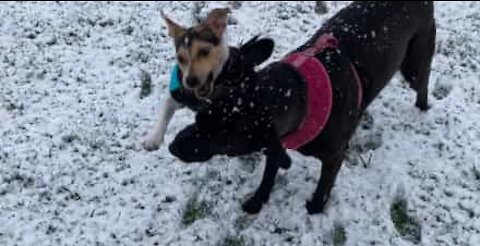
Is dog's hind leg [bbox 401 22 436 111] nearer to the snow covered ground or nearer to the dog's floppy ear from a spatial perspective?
the snow covered ground

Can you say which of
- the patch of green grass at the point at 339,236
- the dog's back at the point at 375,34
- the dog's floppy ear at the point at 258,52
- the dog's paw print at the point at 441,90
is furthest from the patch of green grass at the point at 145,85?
the dog's paw print at the point at 441,90

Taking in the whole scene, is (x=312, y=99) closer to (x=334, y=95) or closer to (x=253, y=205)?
(x=334, y=95)

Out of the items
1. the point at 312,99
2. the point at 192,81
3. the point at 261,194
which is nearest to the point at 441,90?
the point at 261,194

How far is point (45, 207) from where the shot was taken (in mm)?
4781

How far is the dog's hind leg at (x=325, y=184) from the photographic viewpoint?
448 centimetres

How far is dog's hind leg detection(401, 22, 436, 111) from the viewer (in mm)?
5160

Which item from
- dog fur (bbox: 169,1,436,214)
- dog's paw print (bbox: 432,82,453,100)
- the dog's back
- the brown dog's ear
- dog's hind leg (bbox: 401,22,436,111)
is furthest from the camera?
dog's paw print (bbox: 432,82,453,100)

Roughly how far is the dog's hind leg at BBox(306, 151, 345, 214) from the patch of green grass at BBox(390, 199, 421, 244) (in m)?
0.56

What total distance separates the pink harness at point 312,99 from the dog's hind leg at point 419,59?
1.44 metres

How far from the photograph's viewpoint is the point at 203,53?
3639 mm

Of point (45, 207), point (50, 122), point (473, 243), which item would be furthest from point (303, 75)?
point (50, 122)

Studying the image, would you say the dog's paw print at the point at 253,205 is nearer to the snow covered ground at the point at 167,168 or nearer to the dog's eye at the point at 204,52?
the snow covered ground at the point at 167,168

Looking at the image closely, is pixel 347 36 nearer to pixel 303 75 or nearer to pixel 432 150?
pixel 303 75

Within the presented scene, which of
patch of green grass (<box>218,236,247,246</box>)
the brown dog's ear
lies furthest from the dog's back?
patch of green grass (<box>218,236,247,246</box>)
